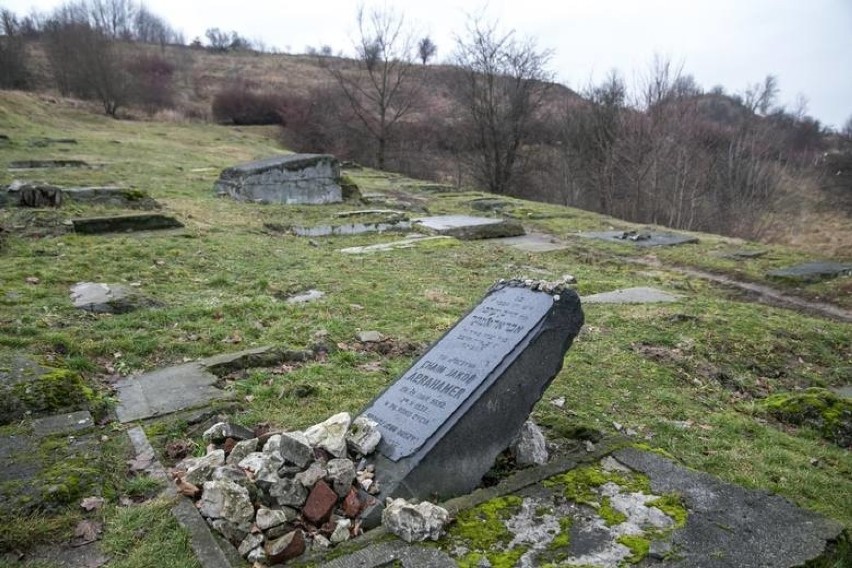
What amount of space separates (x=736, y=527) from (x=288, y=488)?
182 centimetres

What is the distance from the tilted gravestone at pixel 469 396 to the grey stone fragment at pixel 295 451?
33cm

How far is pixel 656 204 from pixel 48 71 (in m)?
29.3

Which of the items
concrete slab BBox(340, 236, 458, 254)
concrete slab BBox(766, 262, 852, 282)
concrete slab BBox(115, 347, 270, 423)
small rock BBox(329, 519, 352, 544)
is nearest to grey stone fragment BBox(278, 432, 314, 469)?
small rock BBox(329, 519, 352, 544)

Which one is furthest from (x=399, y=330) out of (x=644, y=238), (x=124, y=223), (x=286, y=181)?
(x=286, y=181)

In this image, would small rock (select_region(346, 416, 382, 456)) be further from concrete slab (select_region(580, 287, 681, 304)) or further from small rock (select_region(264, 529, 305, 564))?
concrete slab (select_region(580, 287, 681, 304))

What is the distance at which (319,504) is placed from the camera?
2.41m

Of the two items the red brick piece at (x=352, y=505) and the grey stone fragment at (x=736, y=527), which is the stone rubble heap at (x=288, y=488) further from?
the grey stone fragment at (x=736, y=527)

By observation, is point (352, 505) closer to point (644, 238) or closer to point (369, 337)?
point (369, 337)

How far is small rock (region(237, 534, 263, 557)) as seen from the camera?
87.6 inches

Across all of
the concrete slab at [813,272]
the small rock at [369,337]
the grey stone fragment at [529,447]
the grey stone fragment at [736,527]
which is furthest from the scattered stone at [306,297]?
the concrete slab at [813,272]

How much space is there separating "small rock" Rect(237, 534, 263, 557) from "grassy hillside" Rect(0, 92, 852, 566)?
8.1 inches

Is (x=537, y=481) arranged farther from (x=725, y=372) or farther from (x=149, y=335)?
(x=149, y=335)

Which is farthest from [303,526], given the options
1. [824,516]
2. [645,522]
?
[824,516]

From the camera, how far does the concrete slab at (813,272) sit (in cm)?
822
